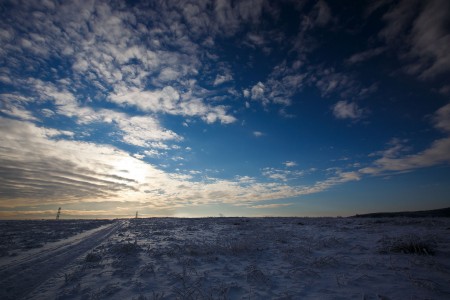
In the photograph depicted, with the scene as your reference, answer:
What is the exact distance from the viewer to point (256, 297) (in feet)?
17.7

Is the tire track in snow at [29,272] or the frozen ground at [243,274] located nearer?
the frozen ground at [243,274]

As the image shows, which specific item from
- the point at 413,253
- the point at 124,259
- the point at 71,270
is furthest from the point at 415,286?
the point at 71,270

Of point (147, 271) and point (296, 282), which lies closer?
point (296, 282)

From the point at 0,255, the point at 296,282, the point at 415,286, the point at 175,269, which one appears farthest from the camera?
the point at 0,255

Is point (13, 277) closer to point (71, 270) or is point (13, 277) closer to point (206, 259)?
point (71, 270)

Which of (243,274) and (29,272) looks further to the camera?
(29,272)

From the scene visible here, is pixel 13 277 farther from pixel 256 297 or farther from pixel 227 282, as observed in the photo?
pixel 256 297

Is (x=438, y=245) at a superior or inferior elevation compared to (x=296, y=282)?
superior

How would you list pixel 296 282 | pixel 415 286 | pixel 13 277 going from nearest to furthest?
1. pixel 415 286
2. pixel 296 282
3. pixel 13 277

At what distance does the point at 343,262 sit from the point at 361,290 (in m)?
2.50

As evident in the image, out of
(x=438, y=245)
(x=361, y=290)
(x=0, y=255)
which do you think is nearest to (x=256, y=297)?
(x=361, y=290)

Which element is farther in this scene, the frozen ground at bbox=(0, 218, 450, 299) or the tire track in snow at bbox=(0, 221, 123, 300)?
the tire track in snow at bbox=(0, 221, 123, 300)

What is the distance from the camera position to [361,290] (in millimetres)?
5387

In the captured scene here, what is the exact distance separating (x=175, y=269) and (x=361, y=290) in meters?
5.66
